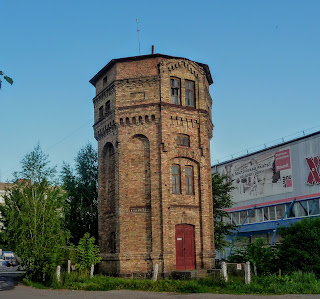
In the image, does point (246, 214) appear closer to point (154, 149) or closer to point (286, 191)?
point (286, 191)

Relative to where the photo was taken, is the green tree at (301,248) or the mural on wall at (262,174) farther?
the mural on wall at (262,174)

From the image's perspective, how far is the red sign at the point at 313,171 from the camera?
42188 mm

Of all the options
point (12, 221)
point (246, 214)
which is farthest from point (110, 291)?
point (246, 214)

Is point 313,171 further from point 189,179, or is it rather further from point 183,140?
point 183,140

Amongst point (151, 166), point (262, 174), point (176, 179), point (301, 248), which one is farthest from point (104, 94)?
point (262, 174)

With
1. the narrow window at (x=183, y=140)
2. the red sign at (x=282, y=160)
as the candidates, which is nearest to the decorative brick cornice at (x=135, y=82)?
the narrow window at (x=183, y=140)

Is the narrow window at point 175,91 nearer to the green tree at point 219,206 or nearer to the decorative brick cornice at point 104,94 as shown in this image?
the decorative brick cornice at point 104,94

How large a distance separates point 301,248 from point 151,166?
32.0 feet

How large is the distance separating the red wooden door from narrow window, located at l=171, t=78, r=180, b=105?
26.1ft

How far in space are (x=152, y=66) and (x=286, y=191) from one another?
26310 mm

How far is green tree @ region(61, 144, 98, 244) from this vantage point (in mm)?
34500

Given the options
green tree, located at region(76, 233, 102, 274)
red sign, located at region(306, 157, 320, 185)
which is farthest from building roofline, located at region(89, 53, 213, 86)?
red sign, located at region(306, 157, 320, 185)

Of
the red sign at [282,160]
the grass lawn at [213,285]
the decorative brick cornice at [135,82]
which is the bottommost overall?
the grass lawn at [213,285]

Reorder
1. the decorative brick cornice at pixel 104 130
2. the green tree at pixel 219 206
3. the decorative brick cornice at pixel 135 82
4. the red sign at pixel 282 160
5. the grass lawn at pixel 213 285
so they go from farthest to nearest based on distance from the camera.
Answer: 1. the red sign at pixel 282 160
2. the green tree at pixel 219 206
3. the decorative brick cornice at pixel 104 130
4. the decorative brick cornice at pixel 135 82
5. the grass lawn at pixel 213 285
